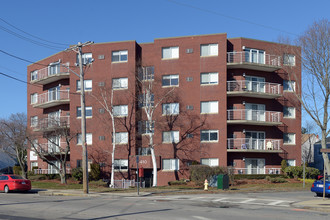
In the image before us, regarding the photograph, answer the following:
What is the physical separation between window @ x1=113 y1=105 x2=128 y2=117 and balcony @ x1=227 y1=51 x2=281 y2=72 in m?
11.0

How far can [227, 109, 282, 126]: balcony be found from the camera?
39.5 m

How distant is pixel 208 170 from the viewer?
34594 millimetres

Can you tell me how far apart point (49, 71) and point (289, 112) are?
26.3 m

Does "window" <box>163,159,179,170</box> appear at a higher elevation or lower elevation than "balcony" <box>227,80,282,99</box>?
lower

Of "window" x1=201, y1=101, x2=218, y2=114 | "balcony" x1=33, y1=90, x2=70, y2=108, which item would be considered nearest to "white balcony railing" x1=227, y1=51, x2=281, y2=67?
"window" x1=201, y1=101, x2=218, y2=114

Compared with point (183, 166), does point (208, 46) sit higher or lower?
higher

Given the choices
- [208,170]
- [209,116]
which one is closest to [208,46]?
[209,116]

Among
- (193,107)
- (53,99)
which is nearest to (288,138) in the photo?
(193,107)

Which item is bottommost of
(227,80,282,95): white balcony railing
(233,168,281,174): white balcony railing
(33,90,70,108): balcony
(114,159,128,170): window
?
(233,168,281,174): white balcony railing

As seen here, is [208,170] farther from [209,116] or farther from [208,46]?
[208,46]

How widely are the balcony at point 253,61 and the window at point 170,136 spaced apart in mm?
8407

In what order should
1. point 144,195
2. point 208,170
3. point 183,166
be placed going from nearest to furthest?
point 144,195
point 208,170
point 183,166

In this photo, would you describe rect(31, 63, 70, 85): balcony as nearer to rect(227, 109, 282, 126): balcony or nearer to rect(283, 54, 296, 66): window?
rect(227, 109, 282, 126): balcony

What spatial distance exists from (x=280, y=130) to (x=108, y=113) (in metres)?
17.4
